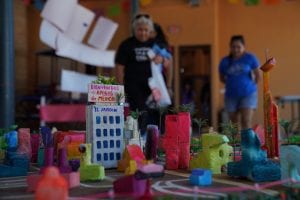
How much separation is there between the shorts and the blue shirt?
41mm

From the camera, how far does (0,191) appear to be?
2.51m

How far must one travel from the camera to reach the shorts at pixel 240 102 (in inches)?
221

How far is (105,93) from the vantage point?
3369 mm

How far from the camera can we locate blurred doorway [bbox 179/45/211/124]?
10195mm

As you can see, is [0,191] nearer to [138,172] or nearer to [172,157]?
[138,172]

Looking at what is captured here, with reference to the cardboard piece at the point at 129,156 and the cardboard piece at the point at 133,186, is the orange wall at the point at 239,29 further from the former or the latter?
the cardboard piece at the point at 133,186

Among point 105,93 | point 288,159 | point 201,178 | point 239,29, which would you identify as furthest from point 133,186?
point 239,29

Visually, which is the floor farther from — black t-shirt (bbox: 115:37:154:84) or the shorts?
the shorts

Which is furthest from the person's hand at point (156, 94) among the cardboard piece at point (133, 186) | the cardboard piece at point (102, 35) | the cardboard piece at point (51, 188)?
the cardboard piece at point (102, 35)

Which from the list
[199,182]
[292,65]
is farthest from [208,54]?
[199,182]

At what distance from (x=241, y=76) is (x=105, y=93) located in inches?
106

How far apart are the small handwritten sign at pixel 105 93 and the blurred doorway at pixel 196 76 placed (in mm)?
6700

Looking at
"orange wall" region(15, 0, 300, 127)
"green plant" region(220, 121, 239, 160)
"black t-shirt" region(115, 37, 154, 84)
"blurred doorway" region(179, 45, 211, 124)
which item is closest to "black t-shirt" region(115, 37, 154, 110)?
"black t-shirt" region(115, 37, 154, 84)

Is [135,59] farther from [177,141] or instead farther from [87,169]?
[87,169]
